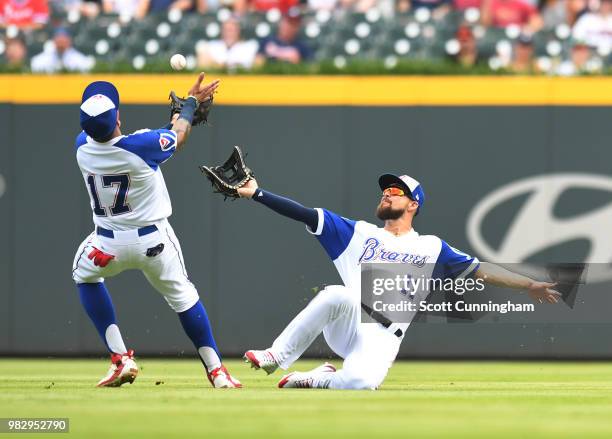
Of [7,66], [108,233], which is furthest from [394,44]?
[108,233]

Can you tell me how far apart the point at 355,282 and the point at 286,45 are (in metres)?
4.68

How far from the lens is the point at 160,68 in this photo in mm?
10648

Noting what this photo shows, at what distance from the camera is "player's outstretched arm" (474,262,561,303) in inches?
267

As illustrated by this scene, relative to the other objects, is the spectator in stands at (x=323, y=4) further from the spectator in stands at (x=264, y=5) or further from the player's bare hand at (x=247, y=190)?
the player's bare hand at (x=247, y=190)

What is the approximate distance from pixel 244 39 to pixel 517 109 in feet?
8.67

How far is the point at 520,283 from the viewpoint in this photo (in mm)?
6840

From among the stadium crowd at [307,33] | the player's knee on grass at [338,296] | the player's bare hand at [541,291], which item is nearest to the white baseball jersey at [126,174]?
the player's knee on grass at [338,296]

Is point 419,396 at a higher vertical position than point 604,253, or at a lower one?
higher

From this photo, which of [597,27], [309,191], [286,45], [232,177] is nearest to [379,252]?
[232,177]

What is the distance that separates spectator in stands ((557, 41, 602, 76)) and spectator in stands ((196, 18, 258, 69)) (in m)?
2.80

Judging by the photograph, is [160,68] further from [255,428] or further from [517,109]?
[255,428]

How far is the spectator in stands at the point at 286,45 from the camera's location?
11.2 metres

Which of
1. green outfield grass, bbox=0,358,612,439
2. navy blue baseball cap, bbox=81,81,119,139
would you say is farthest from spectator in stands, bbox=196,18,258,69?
navy blue baseball cap, bbox=81,81,119,139

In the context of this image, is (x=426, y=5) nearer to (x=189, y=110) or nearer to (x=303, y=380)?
(x=189, y=110)
